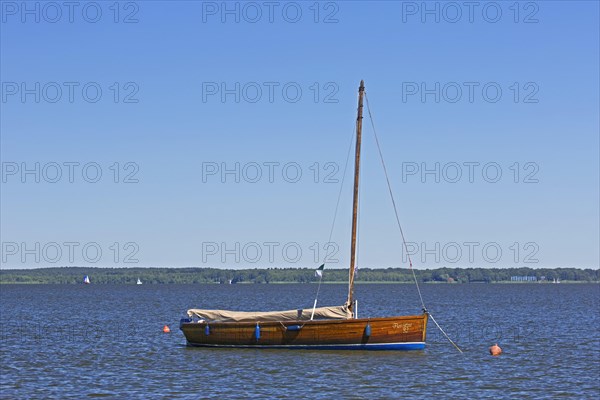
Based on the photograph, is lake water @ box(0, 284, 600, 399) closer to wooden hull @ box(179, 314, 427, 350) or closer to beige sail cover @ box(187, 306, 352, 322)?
wooden hull @ box(179, 314, 427, 350)

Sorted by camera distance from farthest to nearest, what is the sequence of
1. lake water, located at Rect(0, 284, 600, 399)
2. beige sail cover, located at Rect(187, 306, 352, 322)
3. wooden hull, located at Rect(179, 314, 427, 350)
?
beige sail cover, located at Rect(187, 306, 352, 322), wooden hull, located at Rect(179, 314, 427, 350), lake water, located at Rect(0, 284, 600, 399)

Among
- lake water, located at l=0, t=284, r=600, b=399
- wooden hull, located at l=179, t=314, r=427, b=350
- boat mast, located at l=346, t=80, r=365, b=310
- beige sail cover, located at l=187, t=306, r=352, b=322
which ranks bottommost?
lake water, located at l=0, t=284, r=600, b=399

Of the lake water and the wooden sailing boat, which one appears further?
the wooden sailing boat

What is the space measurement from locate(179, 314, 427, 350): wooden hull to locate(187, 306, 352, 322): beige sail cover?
58cm

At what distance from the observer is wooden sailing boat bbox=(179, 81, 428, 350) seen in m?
50.6

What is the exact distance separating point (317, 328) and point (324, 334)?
1.76ft

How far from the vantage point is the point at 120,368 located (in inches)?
1836

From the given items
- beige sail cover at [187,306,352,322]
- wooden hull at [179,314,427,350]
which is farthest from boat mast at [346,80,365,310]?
wooden hull at [179,314,427,350]

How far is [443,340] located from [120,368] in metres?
25.9

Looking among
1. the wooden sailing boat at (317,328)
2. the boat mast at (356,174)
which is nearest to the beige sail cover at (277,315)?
the wooden sailing boat at (317,328)

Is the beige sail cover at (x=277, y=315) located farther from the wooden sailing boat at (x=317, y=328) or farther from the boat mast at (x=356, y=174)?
the boat mast at (x=356, y=174)

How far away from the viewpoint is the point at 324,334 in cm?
5178

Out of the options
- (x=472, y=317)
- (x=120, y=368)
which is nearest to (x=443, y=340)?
(x=120, y=368)

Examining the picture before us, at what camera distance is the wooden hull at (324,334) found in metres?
50.5
